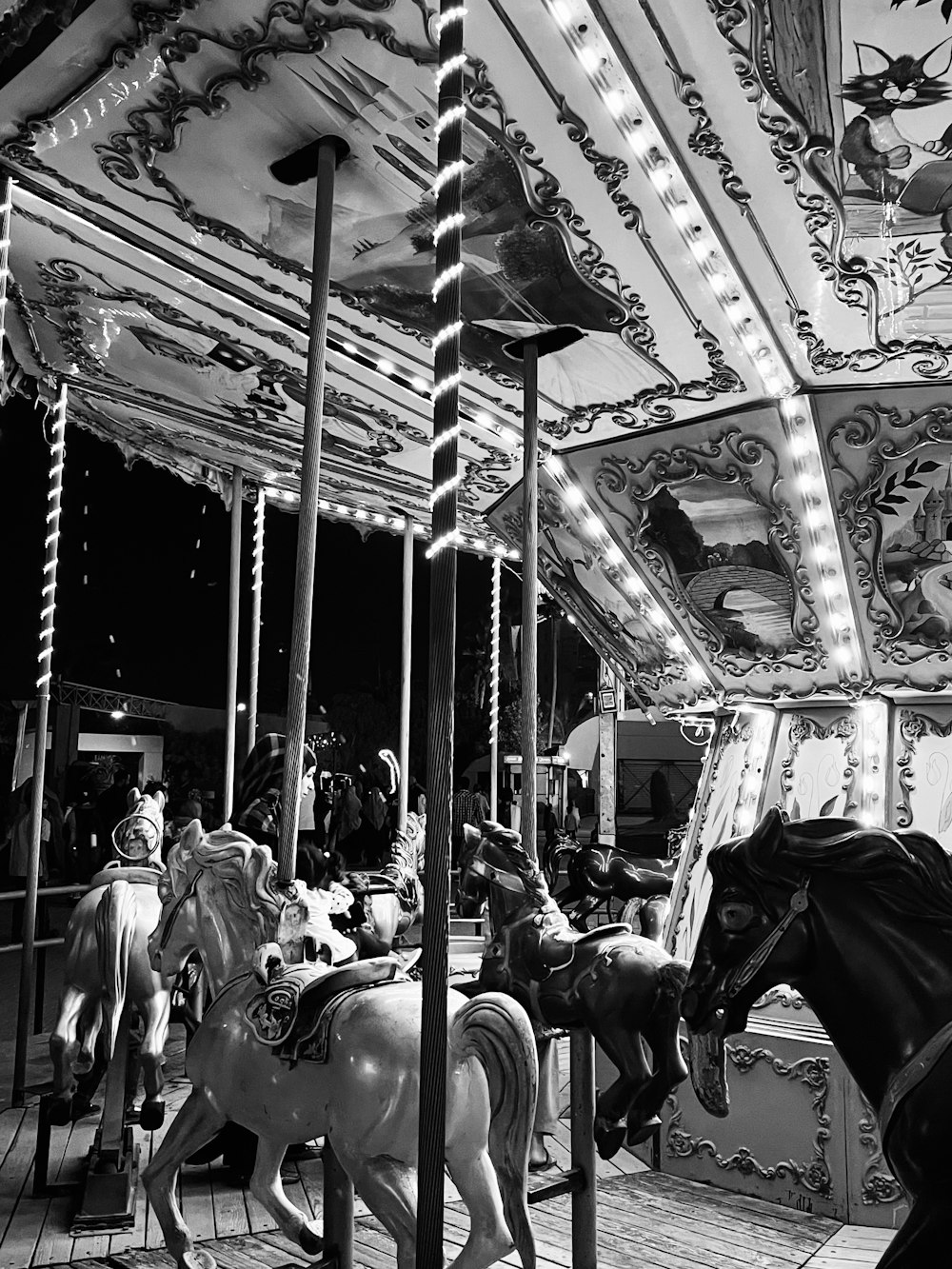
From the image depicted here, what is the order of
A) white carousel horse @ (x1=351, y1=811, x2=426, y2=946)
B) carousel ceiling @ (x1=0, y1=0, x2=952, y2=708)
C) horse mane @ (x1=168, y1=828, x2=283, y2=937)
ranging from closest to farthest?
1. carousel ceiling @ (x1=0, y1=0, x2=952, y2=708)
2. horse mane @ (x1=168, y1=828, x2=283, y2=937)
3. white carousel horse @ (x1=351, y1=811, x2=426, y2=946)

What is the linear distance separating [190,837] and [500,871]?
1.22 m

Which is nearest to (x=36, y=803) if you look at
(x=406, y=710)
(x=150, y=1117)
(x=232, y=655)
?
(x=232, y=655)

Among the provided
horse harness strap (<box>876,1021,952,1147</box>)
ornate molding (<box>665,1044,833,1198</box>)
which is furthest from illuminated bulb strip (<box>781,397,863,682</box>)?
horse harness strap (<box>876,1021,952,1147</box>)

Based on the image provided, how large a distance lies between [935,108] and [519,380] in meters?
2.38

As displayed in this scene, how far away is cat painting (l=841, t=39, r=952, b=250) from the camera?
3.06m

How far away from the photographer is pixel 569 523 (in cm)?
617

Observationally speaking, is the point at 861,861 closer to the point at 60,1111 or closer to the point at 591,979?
the point at 591,979

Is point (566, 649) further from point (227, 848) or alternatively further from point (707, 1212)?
point (227, 848)

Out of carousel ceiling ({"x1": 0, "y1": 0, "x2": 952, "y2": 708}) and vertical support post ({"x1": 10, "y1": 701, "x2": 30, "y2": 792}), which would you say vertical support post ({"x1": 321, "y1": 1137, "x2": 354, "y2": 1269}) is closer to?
carousel ceiling ({"x1": 0, "y1": 0, "x2": 952, "y2": 708})

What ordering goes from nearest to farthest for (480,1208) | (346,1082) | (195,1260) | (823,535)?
(480,1208) → (346,1082) → (195,1260) → (823,535)

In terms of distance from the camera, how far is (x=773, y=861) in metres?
2.33

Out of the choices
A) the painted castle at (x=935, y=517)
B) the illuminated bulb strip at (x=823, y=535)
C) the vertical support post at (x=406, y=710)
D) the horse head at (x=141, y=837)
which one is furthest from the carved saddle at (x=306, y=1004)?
the vertical support post at (x=406, y=710)

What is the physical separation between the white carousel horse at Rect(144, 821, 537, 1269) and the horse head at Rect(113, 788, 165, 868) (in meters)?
1.92

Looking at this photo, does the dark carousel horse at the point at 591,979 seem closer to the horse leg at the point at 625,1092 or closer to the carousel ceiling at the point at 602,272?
the horse leg at the point at 625,1092
